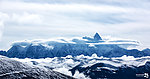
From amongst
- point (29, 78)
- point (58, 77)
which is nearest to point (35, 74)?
point (29, 78)

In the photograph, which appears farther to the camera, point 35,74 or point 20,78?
point 35,74

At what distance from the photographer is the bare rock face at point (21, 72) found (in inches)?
746

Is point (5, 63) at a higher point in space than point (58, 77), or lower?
higher

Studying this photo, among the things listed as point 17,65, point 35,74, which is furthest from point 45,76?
point 17,65

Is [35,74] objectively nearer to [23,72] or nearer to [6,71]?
[23,72]

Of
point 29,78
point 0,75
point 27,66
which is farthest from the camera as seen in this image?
point 27,66

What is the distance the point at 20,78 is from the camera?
19000mm

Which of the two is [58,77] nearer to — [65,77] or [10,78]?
A: [65,77]

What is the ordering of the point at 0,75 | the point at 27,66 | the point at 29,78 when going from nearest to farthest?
the point at 0,75, the point at 29,78, the point at 27,66

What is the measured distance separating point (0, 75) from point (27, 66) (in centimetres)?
317

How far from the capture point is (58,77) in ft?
71.0

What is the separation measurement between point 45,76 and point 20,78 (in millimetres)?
2444

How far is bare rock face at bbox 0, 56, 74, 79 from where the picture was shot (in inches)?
746

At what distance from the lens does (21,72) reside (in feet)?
64.6
